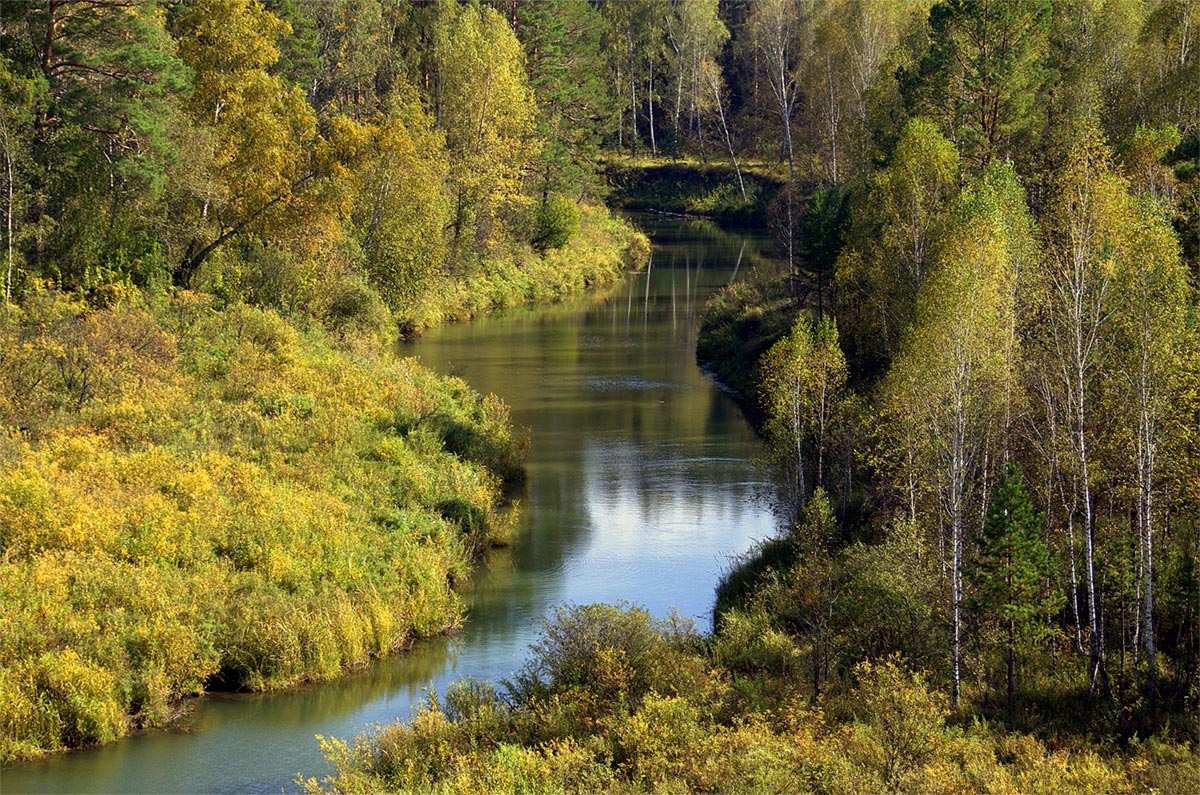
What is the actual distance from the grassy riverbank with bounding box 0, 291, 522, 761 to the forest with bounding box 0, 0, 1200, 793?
9 cm

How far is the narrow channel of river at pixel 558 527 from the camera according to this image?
18.2 meters

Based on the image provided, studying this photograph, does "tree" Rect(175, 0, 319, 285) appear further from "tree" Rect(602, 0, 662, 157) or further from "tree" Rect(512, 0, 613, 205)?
"tree" Rect(602, 0, 662, 157)

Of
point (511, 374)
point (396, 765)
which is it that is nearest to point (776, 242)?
point (511, 374)

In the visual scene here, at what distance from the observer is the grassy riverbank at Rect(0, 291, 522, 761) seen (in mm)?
19328

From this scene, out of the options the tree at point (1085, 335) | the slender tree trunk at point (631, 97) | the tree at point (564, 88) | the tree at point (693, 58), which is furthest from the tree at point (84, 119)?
the slender tree trunk at point (631, 97)

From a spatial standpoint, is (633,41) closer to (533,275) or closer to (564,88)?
(564,88)

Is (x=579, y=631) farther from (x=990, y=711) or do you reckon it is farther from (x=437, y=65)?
(x=437, y=65)

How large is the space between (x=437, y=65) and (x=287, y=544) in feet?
159

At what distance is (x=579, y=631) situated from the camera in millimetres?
19328

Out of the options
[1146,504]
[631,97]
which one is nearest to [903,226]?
[1146,504]

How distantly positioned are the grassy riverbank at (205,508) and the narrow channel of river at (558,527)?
0.65 m

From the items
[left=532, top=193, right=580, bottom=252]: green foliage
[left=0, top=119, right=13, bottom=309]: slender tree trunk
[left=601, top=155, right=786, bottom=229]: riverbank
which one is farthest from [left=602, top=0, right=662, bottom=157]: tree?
[left=0, top=119, right=13, bottom=309]: slender tree trunk

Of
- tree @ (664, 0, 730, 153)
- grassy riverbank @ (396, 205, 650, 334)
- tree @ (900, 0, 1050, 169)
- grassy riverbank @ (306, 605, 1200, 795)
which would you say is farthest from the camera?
tree @ (664, 0, 730, 153)

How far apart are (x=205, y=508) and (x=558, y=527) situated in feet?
30.9
